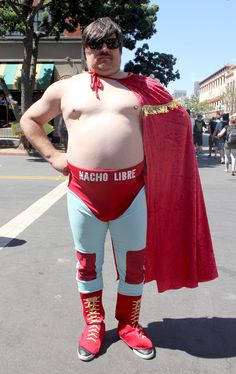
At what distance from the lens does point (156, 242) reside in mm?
2764

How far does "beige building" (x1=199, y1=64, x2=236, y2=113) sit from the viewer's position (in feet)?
343

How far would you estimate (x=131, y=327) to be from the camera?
2807mm

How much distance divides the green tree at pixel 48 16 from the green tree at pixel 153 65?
270 inches

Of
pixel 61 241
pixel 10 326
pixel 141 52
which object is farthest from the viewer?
pixel 141 52

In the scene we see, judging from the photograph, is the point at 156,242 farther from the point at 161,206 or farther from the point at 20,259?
the point at 20,259

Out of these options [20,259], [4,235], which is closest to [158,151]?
[20,259]

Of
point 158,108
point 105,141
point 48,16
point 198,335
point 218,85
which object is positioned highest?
point 218,85

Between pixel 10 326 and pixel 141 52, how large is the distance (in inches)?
1055

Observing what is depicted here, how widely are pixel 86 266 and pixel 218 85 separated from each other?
13163cm

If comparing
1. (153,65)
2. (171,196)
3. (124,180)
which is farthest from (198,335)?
(153,65)

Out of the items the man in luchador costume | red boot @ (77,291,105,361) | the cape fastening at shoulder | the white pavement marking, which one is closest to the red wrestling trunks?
the man in luchador costume

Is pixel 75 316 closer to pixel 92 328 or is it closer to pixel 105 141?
pixel 92 328

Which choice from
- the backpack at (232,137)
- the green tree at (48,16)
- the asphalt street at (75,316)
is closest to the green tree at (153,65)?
the green tree at (48,16)

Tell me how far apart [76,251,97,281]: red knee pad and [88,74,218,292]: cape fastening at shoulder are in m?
0.34
